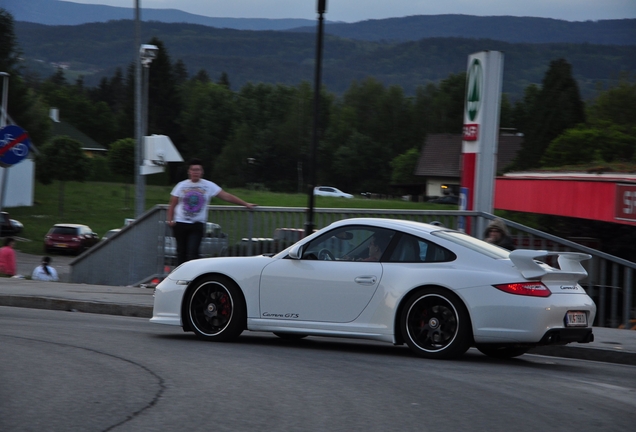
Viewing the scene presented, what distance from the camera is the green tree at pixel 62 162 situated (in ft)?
183

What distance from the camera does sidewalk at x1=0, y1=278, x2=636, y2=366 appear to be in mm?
9266

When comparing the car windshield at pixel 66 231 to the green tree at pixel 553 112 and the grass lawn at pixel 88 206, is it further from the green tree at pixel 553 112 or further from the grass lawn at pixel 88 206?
the green tree at pixel 553 112

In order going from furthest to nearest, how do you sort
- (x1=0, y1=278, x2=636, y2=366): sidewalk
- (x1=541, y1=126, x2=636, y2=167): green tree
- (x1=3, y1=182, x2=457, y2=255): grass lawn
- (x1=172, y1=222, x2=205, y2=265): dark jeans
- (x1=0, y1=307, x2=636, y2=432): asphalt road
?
(x1=541, y1=126, x2=636, y2=167): green tree < (x1=3, y1=182, x2=457, y2=255): grass lawn < (x1=172, y1=222, x2=205, y2=265): dark jeans < (x1=0, y1=278, x2=636, y2=366): sidewalk < (x1=0, y1=307, x2=636, y2=432): asphalt road

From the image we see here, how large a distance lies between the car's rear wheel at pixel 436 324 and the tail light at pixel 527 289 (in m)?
0.41

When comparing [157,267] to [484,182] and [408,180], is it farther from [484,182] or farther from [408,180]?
[408,180]

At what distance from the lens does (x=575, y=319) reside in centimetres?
803

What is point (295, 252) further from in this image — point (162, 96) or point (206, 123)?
point (206, 123)

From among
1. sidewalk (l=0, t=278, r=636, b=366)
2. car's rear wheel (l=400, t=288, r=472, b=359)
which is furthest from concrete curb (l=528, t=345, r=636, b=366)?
car's rear wheel (l=400, t=288, r=472, b=359)

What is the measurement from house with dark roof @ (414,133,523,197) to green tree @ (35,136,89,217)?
44.2 meters

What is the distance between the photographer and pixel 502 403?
626cm

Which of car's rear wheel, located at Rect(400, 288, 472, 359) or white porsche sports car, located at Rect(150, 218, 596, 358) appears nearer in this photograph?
white porsche sports car, located at Rect(150, 218, 596, 358)

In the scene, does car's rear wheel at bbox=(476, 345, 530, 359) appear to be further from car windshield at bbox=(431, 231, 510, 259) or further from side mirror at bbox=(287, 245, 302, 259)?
side mirror at bbox=(287, 245, 302, 259)

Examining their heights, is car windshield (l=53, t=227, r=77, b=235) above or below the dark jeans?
below

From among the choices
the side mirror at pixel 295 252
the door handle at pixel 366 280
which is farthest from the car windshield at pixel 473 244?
the side mirror at pixel 295 252
